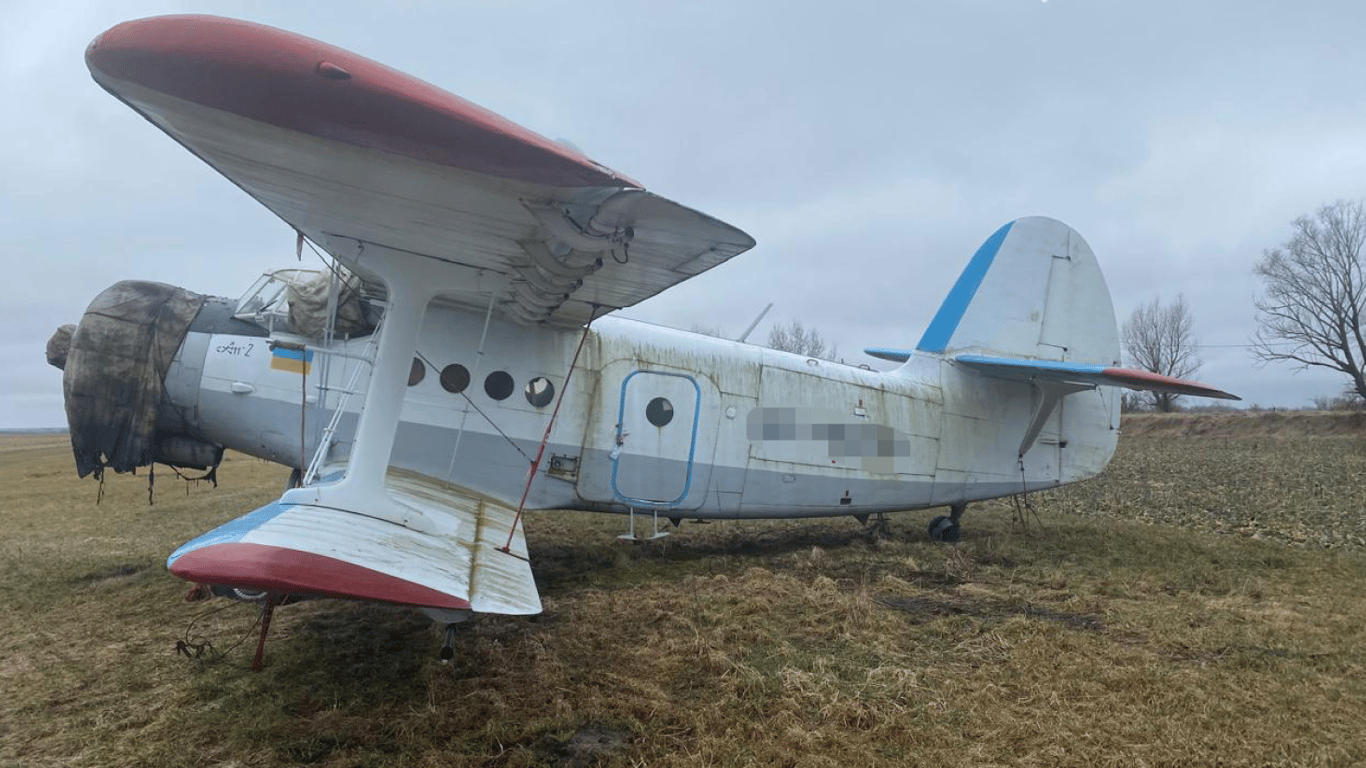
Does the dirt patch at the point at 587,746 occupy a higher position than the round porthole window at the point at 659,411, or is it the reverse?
the round porthole window at the point at 659,411

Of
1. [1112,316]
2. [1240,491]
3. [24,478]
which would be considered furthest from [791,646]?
[24,478]

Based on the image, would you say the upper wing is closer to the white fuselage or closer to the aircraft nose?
the white fuselage

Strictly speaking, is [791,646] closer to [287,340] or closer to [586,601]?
[586,601]

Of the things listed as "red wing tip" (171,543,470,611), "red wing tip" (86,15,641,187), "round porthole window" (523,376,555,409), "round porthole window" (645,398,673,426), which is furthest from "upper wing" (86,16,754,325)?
"round porthole window" (645,398,673,426)

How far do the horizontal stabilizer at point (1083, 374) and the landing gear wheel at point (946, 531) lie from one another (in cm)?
201

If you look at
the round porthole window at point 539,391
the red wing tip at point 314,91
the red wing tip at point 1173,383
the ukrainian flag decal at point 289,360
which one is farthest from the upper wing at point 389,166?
the red wing tip at point 1173,383

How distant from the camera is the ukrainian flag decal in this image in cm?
609

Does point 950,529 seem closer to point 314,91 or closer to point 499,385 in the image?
point 499,385

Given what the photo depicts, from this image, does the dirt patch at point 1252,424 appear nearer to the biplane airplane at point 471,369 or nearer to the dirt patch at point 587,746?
the biplane airplane at point 471,369

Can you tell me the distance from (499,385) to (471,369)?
11.5 inches

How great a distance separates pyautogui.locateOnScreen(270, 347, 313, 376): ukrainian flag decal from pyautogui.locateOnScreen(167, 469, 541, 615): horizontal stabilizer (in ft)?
5.89

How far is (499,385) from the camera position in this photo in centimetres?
634

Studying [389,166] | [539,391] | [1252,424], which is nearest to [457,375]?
[539,391]

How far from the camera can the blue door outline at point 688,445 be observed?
22.3 feet
